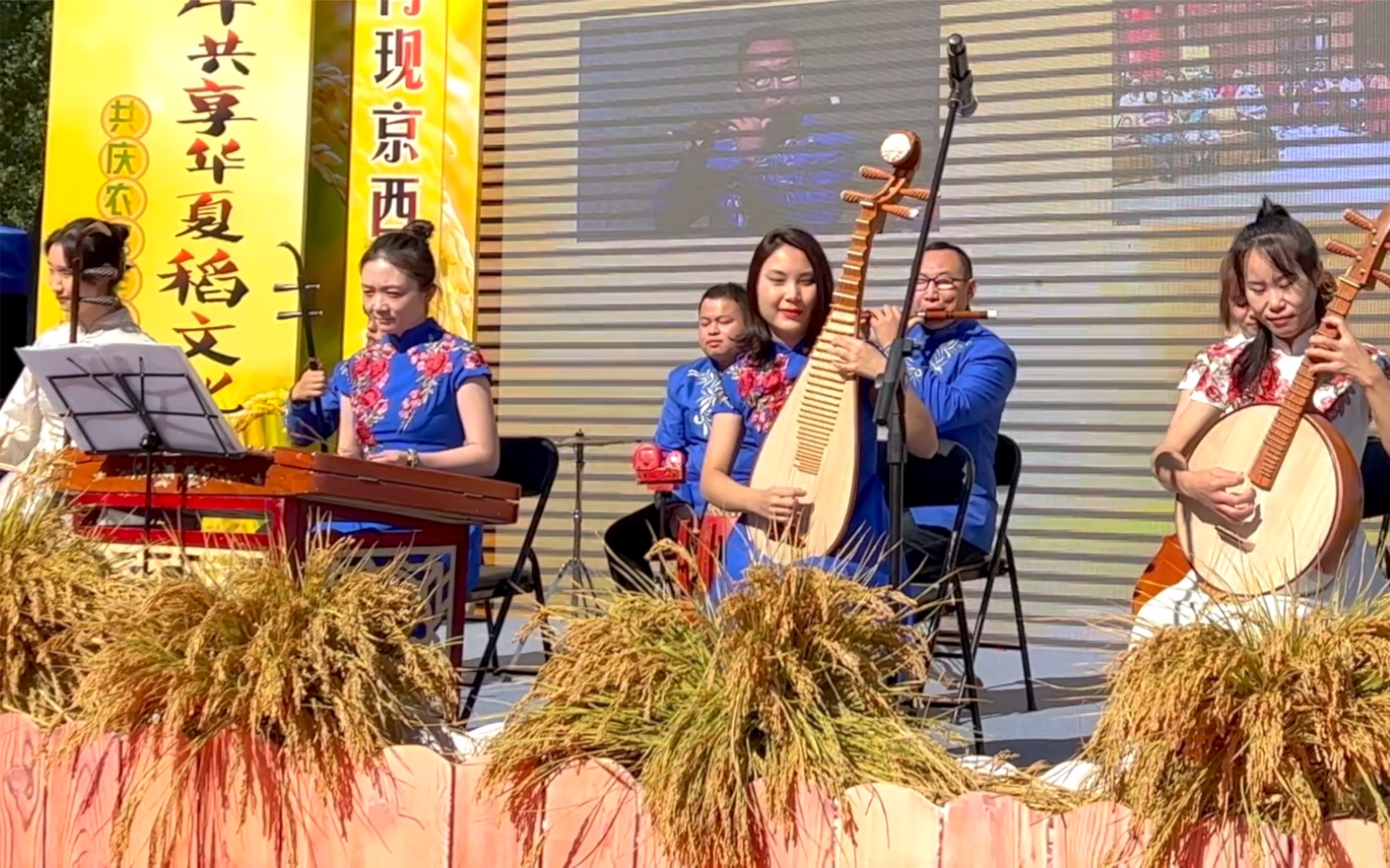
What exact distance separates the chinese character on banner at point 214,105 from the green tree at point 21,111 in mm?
5577

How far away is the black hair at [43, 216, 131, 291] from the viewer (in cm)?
429

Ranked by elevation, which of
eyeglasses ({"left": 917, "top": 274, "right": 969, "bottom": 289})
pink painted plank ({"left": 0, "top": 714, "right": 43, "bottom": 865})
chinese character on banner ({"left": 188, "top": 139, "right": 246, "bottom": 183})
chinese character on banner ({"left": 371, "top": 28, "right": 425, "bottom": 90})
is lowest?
pink painted plank ({"left": 0, "top": 714, "right": 43, "bottom": 865})

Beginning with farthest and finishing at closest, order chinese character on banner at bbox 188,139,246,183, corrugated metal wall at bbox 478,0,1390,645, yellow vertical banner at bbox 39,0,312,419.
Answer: chinese character on banner at bbox 188,139,246,183
yellow vertical banner at bbox 39,0,312,419
corrugated metal wall at bbox 478,0,1390,645

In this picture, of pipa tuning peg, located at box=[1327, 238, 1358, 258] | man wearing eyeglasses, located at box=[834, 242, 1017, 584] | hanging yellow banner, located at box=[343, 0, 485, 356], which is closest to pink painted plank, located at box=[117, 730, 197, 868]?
man wearing eyeglasses, located at box=[834, 242, 1017, 584]

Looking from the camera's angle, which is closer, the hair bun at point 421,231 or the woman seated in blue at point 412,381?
the woman seated in blue at point 412,381

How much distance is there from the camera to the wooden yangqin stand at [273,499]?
3158 millimetres

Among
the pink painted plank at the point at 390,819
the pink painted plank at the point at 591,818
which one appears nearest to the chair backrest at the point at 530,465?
the pink painted plank at the point at 390,819

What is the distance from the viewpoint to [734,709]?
2180mm

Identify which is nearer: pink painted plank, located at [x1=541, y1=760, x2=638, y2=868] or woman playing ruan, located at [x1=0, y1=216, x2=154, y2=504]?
pink painted plank, located at [x1=541, y1=760, x2=638, y2=868]

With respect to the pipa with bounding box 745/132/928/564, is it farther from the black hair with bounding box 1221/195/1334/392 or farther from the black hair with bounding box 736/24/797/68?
the black hair with bounding box 736/24/797/68

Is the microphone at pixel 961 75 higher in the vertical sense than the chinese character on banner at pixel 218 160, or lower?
lower

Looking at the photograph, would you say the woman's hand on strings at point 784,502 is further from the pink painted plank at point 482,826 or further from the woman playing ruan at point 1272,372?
the pink painted plank at point 482,826

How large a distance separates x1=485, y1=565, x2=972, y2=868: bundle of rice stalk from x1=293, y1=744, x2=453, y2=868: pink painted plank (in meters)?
0.10

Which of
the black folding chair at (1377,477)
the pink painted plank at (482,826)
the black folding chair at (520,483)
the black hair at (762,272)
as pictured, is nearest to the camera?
the pink painted plank at (482,826)
